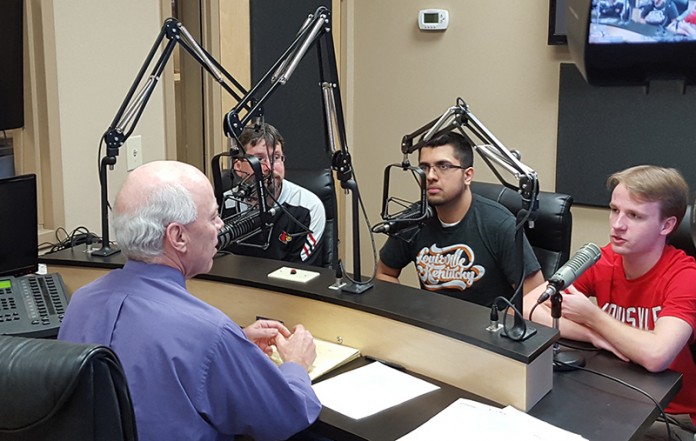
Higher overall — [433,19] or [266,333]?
[433,19]

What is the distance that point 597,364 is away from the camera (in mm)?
1912

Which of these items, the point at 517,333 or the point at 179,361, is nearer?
the point at 179,361

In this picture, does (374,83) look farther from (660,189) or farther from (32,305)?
(32,305)

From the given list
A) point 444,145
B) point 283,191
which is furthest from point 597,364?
point 283,191

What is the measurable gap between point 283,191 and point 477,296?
882mm

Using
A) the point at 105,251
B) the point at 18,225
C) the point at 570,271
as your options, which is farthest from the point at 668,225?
the point at 18,225

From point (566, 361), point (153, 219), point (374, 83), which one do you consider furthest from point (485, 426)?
point (374, 83)

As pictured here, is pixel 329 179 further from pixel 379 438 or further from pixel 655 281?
pixel 379 438

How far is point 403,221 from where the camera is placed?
194 centimetres

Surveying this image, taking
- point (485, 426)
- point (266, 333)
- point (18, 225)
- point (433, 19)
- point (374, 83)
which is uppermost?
point (433, 19)

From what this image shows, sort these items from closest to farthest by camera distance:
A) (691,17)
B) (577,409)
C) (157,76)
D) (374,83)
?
(691,17) → (577,409) → (157,76) → (374,83)

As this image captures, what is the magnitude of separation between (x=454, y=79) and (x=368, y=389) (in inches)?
99.2

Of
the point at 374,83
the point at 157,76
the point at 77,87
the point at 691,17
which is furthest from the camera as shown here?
the point at 374,83

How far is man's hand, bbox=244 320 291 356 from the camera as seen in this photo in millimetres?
1891
